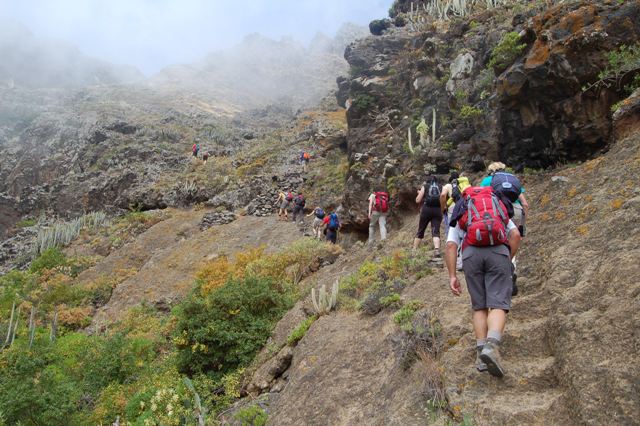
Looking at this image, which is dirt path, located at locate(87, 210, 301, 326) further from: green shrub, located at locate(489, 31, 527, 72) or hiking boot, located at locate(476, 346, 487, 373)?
hiking boot, located at locate(476, 346, 487, 373)

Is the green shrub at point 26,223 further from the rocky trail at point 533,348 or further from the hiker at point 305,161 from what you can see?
the rocky trail at point 533,348

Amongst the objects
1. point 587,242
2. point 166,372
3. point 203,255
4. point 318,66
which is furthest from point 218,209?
point 318,66

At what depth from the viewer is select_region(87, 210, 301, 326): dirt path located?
686 inches

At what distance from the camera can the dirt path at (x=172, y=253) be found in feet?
57.2

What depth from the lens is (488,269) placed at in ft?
12.6

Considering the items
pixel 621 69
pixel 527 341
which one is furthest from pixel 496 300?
pixel 621 69

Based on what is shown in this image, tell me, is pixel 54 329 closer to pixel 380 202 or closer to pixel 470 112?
pixel 380 202

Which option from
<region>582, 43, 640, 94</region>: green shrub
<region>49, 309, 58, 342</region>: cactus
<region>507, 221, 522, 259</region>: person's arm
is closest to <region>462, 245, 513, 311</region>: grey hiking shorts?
<region>507, 221, 522, 259</region>: person's arm

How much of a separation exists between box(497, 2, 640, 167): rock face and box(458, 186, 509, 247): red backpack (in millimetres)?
6298

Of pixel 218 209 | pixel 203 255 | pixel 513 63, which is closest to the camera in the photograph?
pixel 513 63

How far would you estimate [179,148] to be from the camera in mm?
38594

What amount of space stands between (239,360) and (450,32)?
14368 millimetres

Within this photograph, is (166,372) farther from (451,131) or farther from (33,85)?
(33,85)

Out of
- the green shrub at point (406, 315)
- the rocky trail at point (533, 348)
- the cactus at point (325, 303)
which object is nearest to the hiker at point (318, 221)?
the cactus at point (325, 303)
